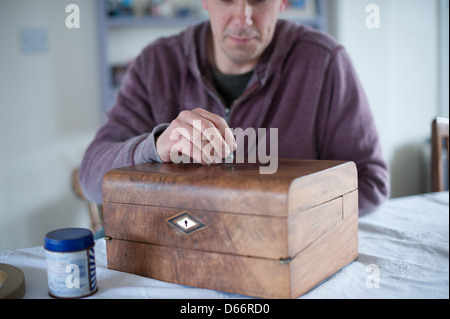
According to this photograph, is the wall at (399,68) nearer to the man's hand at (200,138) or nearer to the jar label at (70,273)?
the man's hand at (200,138)

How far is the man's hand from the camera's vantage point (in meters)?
0.78

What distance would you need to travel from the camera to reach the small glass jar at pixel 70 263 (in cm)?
61

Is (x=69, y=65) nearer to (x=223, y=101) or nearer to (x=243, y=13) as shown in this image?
(x=223, y=101)

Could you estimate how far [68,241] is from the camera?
608 millimetres

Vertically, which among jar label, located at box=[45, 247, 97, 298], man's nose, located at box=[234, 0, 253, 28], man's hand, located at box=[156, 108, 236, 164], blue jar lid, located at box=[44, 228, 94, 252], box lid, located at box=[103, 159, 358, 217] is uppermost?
man's nose, located at box=[234, 0, 253, 28]

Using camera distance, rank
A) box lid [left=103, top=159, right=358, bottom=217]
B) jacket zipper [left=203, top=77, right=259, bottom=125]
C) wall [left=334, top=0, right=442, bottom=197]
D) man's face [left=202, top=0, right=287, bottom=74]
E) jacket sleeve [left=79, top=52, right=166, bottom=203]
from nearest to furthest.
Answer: box lid [left=103, top=159, right=358, bottom=217]
jacket sleeve [left=79, top=52, right=166, bottom=203]
man's face [left=202, top=0, right=287, bottom=74]
jacket zipper [left=203, top=77, right=259, bottom=125]
wall [left=334, top=0, right=442, bottom=197]

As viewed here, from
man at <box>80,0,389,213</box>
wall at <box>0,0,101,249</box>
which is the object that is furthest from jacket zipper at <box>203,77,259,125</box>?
wall at <box>0,0,101,249</box>

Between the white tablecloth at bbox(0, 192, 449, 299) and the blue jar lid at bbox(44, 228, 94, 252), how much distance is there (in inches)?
3.4

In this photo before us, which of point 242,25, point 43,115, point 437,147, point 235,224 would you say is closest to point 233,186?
point 235,224

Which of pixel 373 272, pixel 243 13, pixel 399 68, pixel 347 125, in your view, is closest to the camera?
pixel 373 272

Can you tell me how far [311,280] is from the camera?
649 mm

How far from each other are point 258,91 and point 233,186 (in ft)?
2.06

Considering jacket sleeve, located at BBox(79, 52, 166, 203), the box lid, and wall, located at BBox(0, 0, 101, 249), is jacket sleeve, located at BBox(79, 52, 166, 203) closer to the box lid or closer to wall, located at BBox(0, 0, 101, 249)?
the box lid

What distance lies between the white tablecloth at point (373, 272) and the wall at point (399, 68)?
1507 mm
